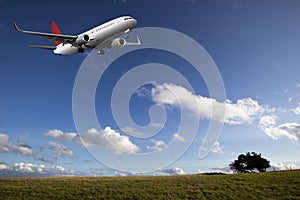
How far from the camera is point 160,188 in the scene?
36.8 meters

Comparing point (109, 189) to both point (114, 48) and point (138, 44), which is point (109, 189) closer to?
point (114, 48)

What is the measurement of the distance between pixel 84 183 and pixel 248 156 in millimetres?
50108

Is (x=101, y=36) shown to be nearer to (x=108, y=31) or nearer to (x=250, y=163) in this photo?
(x=108, y=31)

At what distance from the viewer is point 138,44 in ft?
178

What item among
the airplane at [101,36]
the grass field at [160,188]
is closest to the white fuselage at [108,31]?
the airplane at [101,36]

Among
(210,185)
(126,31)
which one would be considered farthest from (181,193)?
(126,31)

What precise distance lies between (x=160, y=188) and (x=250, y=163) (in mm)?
45188

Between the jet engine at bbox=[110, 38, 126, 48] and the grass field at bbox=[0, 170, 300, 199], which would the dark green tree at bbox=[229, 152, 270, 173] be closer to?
the grass field at bbox=[0, 170, 300, 199]

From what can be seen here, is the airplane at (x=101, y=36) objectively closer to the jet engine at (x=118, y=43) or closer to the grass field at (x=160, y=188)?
the jet engine at (x=118, y=43)

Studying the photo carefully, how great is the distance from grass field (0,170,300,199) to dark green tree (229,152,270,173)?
2911cm

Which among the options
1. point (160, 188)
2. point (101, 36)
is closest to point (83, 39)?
point (101, 36)

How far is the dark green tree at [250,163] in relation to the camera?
2857 inches

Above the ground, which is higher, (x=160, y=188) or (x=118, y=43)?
(x=118, y=43)

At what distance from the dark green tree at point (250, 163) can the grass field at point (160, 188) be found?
29.1 m
